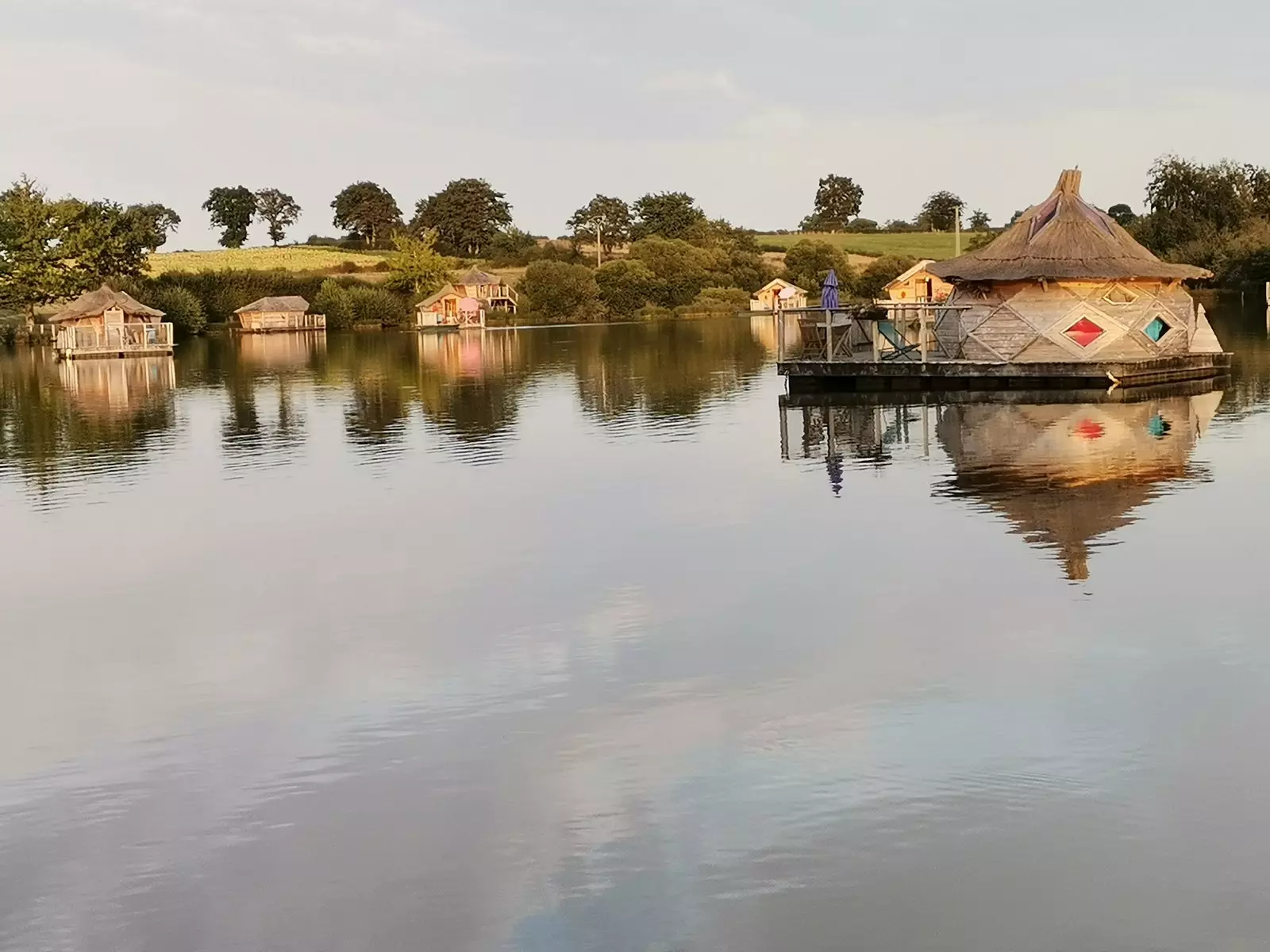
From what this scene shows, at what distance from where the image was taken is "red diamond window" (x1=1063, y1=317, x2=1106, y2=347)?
118ft

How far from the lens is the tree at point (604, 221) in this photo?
170m

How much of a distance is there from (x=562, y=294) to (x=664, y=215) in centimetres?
5169

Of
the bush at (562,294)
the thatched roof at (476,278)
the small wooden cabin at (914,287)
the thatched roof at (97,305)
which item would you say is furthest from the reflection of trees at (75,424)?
the bush at (562,294)

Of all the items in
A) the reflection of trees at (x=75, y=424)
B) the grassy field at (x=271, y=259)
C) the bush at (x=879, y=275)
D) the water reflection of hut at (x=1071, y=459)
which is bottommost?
the water reflection of hut at (x=1071, y=459)

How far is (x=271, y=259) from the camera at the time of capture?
14838 cm

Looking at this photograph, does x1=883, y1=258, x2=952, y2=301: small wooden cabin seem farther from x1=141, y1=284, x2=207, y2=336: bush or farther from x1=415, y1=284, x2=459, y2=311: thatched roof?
x1=141, y1=284, x2=207, y2=336: bush

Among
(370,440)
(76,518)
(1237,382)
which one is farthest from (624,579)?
(1237,382)

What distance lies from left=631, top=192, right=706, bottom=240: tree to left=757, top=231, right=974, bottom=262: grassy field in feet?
31.0

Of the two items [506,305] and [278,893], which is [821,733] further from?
[506,305]

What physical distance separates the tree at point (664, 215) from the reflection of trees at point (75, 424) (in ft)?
390

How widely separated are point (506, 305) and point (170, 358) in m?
51.1

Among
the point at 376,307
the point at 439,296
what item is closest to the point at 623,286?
the point at 439,296

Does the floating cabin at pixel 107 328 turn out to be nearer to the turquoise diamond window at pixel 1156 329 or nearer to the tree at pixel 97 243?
the tree at pixel 97 243

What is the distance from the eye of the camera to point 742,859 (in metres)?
7.31
